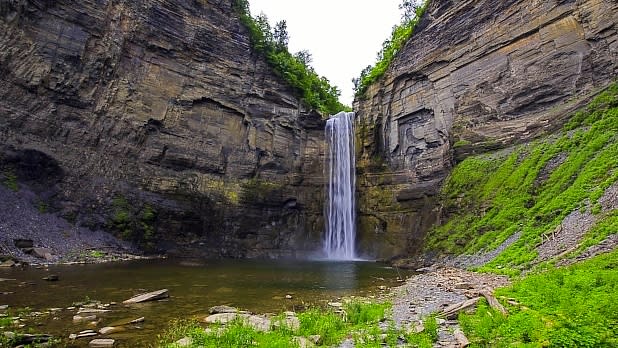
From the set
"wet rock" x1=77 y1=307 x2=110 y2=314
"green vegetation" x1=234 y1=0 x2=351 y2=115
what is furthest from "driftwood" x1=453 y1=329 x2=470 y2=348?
"green vegetation" x1=234 y1=0 x2=351 y2=115

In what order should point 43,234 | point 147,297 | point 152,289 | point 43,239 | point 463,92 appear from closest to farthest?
point 147,297 → point 152,289 → point 43,239 → point 43,234 → point 463,92

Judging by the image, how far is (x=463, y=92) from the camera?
3162cm

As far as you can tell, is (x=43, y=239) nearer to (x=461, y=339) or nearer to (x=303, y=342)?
(x=303, y=342)

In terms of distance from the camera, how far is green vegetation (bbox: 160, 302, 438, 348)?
21.3 ft

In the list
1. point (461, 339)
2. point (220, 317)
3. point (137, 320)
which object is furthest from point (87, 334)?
point (461, 339)

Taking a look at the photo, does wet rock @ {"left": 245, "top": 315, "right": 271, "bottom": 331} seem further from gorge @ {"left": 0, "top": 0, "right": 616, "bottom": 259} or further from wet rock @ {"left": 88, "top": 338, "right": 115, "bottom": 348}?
gorge @ {"left": 0, "top": 0, "right": 616, "bottom": 259}

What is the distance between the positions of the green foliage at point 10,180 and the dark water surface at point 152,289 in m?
9.83

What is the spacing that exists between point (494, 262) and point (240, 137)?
2761 cm

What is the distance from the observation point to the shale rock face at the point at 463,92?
2495 cm

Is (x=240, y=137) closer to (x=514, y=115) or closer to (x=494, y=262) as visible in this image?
(x=514, y=115)

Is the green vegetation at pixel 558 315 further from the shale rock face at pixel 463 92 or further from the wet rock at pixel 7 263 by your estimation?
the wet rock at pixel 7 263

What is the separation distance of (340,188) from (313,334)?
1322 inches

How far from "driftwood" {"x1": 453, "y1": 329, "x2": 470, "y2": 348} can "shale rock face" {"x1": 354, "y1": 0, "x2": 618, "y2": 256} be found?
22907 mm

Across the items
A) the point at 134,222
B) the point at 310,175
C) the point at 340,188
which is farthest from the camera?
the point at 310,175
